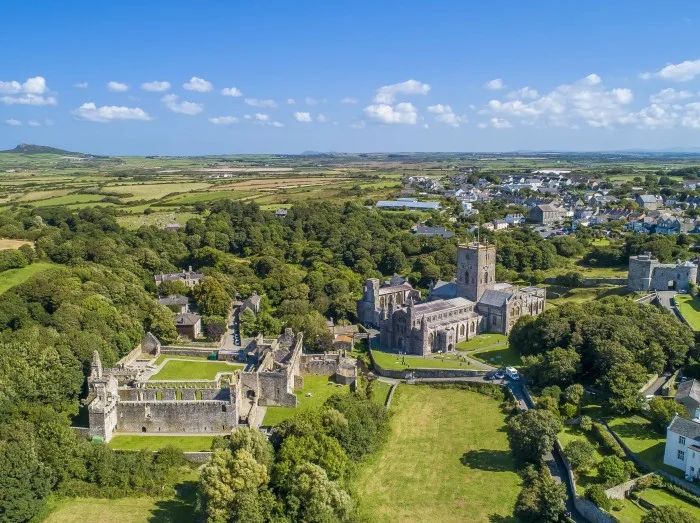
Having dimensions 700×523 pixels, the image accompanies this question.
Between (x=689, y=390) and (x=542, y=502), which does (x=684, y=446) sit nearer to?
(x=689, y=390)

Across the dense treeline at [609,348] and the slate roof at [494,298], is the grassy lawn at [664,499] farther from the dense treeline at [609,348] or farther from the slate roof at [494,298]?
the slate roof at [494,298]

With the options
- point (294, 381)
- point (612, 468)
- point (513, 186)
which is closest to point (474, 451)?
point (612, 468)

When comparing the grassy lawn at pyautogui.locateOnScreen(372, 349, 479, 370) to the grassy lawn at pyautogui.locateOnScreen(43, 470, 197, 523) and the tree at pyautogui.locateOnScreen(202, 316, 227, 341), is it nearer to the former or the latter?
the tree at pyautogui.locateOnScreen(202, 316, 227, 341)

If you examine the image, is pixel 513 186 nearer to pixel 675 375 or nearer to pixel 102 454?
pixel 675 375

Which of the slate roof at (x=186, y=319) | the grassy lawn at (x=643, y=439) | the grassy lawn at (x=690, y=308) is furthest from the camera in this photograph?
the slate roof at (x=186, y=319)

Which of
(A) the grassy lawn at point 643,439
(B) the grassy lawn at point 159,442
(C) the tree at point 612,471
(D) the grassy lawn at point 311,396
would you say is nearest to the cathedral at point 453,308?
(D) the grassy lawn at point 311,396

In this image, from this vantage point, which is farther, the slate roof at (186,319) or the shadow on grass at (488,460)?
the slate roof at (186,319)

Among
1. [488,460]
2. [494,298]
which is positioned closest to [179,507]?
[488,460]
